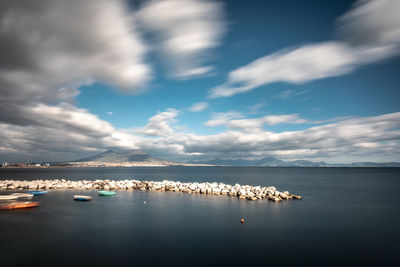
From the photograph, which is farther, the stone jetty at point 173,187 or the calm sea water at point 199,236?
the stone jetty at point 173,187

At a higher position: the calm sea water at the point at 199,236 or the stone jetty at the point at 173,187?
the stone jetty at the point at 173,187

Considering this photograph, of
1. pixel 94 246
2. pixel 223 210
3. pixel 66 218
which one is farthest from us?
pixel 223 210

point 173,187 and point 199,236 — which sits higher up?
point 173,187

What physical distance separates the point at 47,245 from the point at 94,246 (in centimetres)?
336

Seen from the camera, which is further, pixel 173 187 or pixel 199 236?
pixel 173 187

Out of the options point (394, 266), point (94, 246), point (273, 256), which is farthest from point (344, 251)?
point (94, 246)

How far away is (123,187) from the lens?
152 ft

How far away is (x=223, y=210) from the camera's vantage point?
25.7 meters

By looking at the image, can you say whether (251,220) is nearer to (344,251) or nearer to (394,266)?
(344,251)

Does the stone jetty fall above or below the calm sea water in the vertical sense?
above

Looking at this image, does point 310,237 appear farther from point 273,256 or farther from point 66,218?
point 66,218

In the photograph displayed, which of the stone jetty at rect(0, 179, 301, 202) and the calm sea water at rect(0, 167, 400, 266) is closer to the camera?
the calm sea water at rect(0, 167, 400, 266)

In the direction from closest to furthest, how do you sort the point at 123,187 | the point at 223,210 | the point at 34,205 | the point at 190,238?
the point at 190,238, the point at 223,210, the point at 34,205, the point at 123,187

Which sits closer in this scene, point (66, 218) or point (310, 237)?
point (310, 237)
